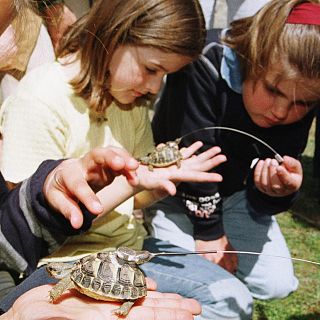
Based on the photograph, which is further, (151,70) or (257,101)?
(257,101)

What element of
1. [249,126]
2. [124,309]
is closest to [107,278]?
[124,309]

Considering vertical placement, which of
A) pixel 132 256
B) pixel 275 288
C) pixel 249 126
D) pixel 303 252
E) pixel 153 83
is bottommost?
pixel 303 252

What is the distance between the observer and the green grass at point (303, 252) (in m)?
3.10

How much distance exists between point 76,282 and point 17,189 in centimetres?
52

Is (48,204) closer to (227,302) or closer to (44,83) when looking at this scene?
(44,83)

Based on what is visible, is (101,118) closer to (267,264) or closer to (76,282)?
(76,282)

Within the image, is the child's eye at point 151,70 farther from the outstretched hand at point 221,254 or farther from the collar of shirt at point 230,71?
the outstretched hand at point 221,254

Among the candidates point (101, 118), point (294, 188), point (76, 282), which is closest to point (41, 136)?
point (101, 118)

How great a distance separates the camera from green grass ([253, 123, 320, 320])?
310 cm

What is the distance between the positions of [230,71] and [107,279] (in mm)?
1484

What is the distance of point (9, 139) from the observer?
7.77 feet

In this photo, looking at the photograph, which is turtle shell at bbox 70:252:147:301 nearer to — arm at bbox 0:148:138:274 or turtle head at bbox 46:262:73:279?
turtle head at bbox 46:262:73:279

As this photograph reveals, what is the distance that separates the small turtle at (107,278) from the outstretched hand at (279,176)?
105cm

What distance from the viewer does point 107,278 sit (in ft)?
6.00
